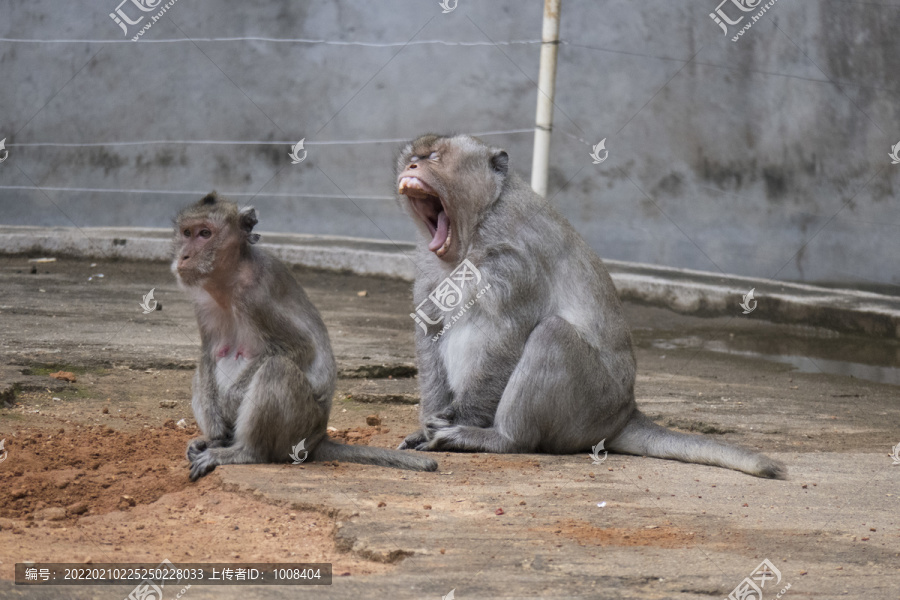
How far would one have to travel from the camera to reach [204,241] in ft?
16.3

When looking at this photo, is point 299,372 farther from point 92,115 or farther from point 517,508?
point 92,115

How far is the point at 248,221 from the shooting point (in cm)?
513

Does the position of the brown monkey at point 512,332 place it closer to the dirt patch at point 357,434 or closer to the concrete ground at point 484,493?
the concrete ground at point 484,493

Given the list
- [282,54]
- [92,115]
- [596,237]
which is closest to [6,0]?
[92,115]

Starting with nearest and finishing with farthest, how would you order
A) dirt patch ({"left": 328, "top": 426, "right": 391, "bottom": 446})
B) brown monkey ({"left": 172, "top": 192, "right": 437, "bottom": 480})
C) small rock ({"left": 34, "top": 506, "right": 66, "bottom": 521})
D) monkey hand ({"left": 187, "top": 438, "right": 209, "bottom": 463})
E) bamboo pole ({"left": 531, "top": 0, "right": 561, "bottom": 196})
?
small rock ({"left": 34, "top": 506, "right": 66, "bottom": 521}), brown monkey ({"left": 172, "top": 192, "right": 437, "bottom": 480}), monkey hand ({"left": 187, "top": 438, "right": 209, "bottom": 463}), dirt patch ({"left": 328, "top": 426, "right": 391, "bottom": 446}), bamboo pole ({"left": 531, "top": 0, "right": 561, "bottom": 196})

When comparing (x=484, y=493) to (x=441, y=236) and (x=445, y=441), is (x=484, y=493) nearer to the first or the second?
(x=445, y=441)

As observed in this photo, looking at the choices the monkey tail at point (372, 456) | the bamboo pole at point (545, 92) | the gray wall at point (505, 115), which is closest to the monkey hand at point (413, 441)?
the monkey tail at point (372, 456)

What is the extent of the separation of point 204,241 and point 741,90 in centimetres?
757

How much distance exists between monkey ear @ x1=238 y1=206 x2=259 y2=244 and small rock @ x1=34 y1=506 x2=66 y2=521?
1.56 m

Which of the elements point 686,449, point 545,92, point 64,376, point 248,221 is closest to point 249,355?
point 248,221

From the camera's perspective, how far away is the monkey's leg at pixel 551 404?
5562mm

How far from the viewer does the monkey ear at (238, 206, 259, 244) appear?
16.7ft

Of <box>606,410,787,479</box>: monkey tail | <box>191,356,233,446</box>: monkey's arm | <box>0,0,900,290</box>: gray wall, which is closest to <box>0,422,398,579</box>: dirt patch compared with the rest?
<box>191,356,233,446</box>: monkey's arm

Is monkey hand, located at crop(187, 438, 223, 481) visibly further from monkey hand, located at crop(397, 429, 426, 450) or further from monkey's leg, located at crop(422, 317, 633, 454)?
monkey's leg, located at crop(422, 317, 633, 454)
